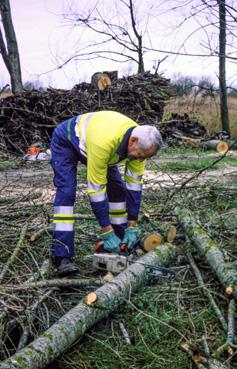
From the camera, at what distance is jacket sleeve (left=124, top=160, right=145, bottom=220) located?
4.16 metres

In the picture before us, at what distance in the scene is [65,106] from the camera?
11.8 m

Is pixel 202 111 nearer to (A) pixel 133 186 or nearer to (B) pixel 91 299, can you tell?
(A) pixel 133 186

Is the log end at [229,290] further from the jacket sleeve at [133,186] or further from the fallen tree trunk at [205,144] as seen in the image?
the fallen tree trunk at [205,144]

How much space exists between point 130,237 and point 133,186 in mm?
482

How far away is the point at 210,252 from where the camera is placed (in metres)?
3.72

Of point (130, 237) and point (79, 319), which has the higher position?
point (130, 237)

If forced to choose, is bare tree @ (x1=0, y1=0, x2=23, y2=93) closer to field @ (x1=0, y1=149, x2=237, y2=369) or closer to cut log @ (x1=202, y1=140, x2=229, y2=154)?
cut log @ (x1=202, y1=140, x2=229, y2=154)

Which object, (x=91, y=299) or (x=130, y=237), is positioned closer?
(x=91, y=299)

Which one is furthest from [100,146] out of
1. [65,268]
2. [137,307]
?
[137,307]

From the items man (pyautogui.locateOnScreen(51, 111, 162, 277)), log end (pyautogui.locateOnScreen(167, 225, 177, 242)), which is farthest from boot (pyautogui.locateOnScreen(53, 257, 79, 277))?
log end (pyautogui.locateOnScreen(167, 225, 177, 242))

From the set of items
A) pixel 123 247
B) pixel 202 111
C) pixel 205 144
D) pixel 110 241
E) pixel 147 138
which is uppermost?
pixel 147 138

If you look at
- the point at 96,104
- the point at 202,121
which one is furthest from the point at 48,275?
the point at 202,121

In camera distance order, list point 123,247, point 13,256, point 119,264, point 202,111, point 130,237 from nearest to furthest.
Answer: point 13,256 < point 119,264 < point 123,247 < point 130,237 < point 202,111

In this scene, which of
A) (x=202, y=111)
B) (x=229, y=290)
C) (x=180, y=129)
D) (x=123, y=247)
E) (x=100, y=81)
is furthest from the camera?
(x=202, y=111)
